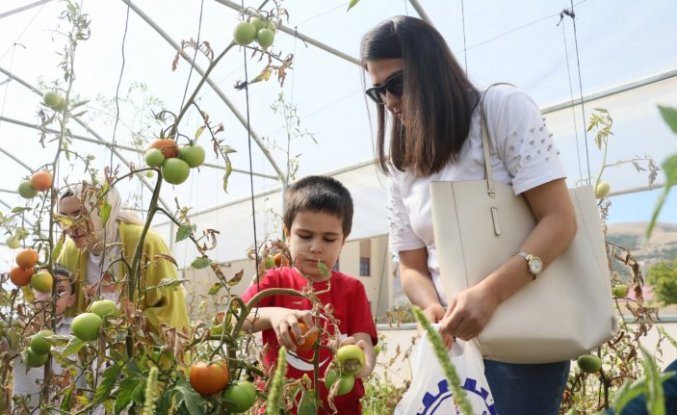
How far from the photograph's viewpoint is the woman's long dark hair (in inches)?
40.8

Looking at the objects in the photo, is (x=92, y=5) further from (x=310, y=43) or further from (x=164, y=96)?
(x=310, y=43)

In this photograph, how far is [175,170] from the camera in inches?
28.9

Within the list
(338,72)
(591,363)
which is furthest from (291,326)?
(338,72)

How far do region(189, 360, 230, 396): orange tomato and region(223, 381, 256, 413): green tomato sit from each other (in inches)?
0.5

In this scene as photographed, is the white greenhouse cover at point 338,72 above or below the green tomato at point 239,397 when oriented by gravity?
above

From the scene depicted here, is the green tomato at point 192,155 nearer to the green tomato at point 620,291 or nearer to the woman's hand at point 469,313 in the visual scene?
the woman's hand at point 469,313

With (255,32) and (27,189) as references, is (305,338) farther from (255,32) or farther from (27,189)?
(27,189)

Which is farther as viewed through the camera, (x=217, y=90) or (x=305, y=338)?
(x=217, y=90)

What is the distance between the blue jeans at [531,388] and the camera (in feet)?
3.20

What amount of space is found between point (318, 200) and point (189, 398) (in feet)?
2.71

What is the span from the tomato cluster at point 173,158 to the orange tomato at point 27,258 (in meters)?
0.40

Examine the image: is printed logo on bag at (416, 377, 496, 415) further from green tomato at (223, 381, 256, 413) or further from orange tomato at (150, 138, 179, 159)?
orange tomato at (150, 138, 179, 159)

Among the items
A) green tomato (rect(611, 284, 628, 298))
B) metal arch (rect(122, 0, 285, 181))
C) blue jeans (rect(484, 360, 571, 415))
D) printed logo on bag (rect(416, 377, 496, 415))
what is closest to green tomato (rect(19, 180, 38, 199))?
printed logo on bag (rect(416, 377, 496, 415))

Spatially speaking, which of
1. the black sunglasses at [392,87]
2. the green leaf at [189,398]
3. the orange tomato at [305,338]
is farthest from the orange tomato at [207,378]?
the black sunglasses at [392,87]
